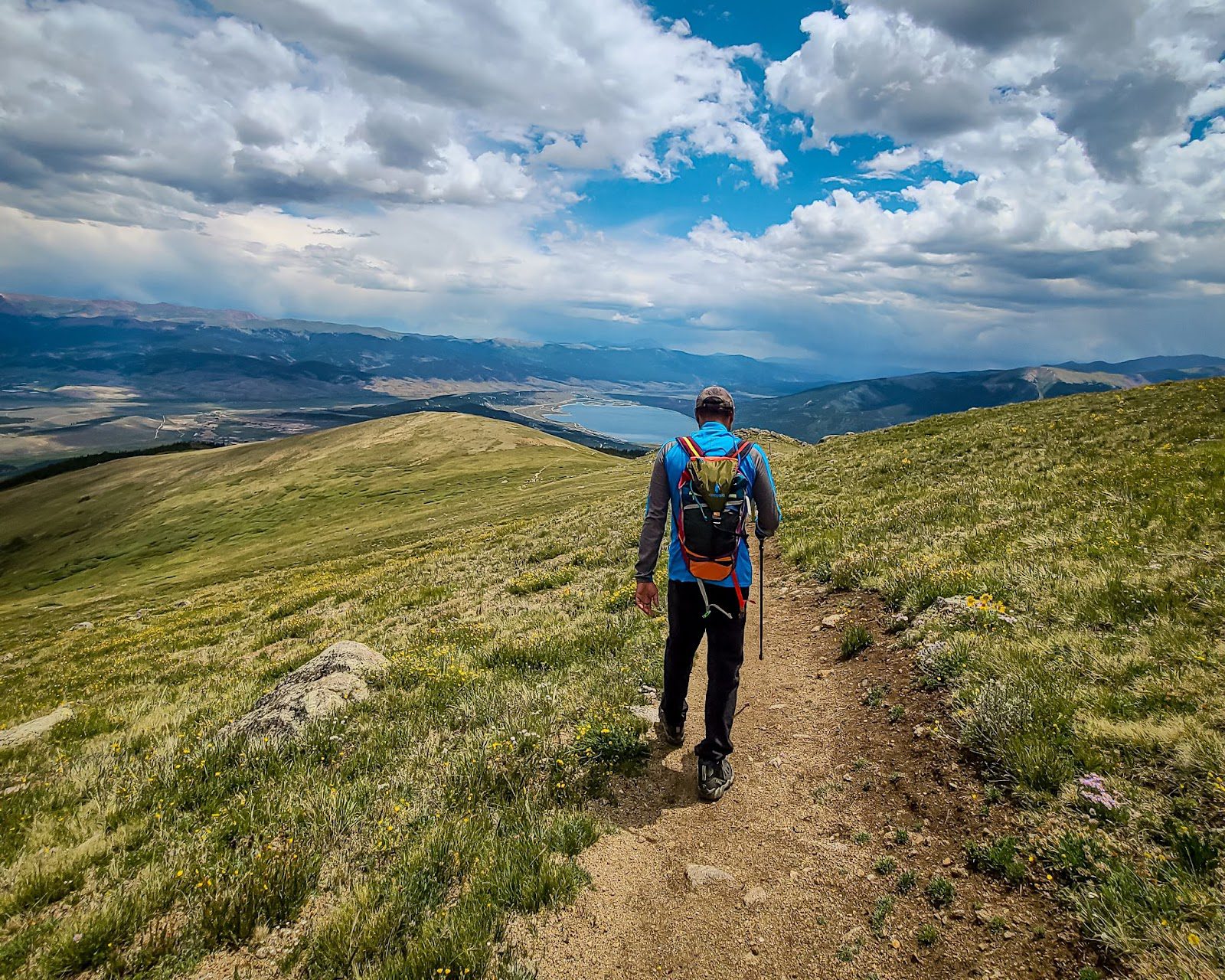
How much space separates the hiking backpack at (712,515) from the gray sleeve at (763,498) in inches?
11.1

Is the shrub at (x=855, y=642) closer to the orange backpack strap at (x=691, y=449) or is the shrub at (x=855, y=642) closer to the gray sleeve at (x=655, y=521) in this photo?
the gray sleeve at (x=655, y=521)

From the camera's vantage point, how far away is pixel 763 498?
22.7 feet

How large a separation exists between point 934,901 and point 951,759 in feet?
6.05

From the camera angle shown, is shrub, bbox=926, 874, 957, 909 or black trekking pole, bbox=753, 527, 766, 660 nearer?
shrub, bbox=926, 874, 957, 909

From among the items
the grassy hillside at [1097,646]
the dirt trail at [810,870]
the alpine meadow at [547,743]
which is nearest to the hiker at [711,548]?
the dirt trail at [810,870]

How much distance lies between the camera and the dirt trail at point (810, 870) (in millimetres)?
4379

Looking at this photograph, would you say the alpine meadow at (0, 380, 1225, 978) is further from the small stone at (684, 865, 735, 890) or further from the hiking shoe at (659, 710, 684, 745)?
the small stone at (684, 865, 735, 890)

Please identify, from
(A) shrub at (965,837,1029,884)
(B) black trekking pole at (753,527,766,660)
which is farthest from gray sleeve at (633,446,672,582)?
(A) shrub at (965,837,1029,884)

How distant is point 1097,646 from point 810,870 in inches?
179

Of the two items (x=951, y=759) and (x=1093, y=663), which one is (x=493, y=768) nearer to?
(x=951, y=759)

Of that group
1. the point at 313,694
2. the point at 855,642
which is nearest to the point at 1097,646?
the point at 855,642

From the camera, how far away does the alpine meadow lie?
15.1 feet

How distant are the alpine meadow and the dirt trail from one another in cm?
26

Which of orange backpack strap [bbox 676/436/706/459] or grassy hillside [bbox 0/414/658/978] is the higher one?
orange backpack strap [bbox 676/436/706/459]
